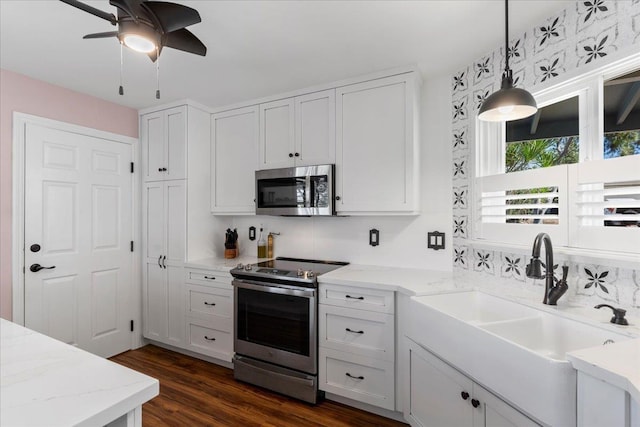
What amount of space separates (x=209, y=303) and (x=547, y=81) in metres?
2.89

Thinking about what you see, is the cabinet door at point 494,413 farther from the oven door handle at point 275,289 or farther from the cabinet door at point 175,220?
the cabinet door at point 175,220

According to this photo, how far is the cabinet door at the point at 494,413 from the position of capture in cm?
111

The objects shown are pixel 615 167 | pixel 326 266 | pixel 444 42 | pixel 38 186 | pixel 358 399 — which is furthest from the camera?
pixel 326 266

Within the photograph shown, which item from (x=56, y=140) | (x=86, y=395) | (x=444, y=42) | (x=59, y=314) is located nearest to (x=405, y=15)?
(x=444, y=42)

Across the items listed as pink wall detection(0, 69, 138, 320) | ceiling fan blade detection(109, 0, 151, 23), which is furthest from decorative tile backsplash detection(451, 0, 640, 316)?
pink wall detection(0, 69, 138, 320)

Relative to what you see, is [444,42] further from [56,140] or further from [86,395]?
[56,140]

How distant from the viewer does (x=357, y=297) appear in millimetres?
2049

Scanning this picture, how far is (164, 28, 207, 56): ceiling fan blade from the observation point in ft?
4.78

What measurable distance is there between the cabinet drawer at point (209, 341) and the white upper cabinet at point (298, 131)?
5.08 feet

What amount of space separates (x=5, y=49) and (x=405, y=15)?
2.55m

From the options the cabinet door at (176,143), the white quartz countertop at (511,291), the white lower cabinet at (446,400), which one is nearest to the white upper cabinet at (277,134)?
the cabinet door at (176,143)

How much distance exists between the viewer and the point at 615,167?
1.30 m

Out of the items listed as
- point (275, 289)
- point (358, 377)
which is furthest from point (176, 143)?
point (358, 377)

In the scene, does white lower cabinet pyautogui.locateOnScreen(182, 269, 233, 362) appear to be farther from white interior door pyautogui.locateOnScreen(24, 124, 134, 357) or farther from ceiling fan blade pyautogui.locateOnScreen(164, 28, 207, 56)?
ceiling fan blade pyautogui.locateOnScreen(164, 28, 207, 56)
